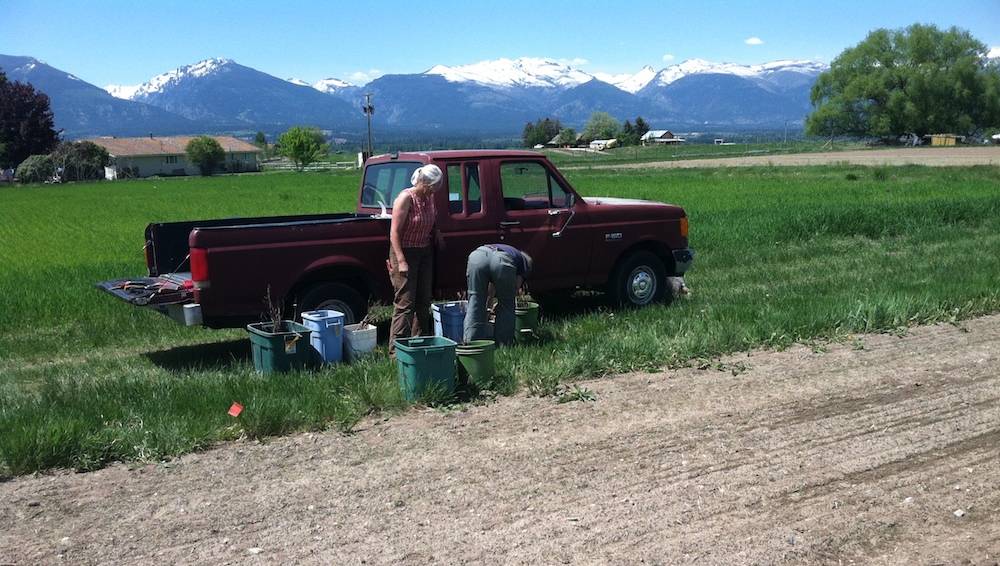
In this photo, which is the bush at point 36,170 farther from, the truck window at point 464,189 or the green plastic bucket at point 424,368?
the green plastic bucket at point 424,368

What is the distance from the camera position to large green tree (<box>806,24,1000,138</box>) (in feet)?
327

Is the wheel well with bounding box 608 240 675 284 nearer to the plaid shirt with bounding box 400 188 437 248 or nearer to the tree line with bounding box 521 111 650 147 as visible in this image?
the plaid shirt with bounding box 400 188 437 248

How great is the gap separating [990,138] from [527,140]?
79488mm

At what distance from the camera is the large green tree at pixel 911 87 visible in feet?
327

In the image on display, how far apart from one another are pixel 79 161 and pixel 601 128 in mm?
112270

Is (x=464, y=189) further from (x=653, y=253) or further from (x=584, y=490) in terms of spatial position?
(x=584, y=490)

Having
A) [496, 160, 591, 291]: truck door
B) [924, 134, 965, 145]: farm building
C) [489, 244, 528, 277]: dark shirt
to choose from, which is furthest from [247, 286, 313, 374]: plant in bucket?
[924, 134, 965, 145]: farm building

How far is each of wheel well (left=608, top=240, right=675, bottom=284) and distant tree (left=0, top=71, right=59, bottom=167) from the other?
9556cm

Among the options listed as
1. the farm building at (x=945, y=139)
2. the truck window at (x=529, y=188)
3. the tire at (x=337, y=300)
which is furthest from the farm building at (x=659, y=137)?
the tire at (x=337, y=300)

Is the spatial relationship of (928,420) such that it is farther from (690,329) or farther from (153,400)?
(153,400)

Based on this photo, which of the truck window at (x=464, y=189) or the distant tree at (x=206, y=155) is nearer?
the truck window at (x=464, y=189)

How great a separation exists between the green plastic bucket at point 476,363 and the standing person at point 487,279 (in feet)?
2.87

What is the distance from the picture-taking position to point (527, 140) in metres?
162

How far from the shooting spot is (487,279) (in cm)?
782
